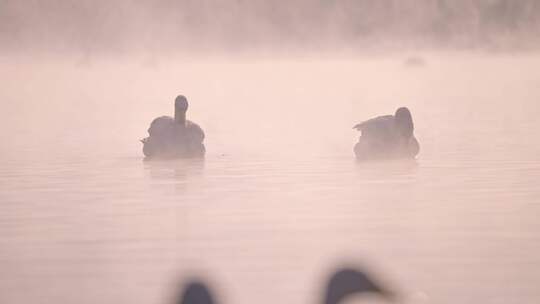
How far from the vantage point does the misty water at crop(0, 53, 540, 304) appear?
32.5 feet

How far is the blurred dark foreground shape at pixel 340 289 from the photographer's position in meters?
8.12

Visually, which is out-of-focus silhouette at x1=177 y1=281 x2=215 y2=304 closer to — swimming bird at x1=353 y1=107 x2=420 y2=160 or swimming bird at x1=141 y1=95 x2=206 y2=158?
swimming bird at x1=353 y1=107 x2=420 y2=160

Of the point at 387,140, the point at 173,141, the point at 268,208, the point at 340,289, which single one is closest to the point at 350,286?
the point at 340,289

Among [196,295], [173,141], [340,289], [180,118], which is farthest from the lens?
[180,118]

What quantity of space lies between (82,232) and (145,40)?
51430mm

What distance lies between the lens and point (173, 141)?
18.5 metres

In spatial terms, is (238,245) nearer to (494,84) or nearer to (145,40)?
(494,84)

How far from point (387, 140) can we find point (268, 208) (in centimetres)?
524

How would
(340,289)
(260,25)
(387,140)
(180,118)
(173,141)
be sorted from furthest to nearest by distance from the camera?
(260,25), (180,118), (173,141), (387,140), (340,289)

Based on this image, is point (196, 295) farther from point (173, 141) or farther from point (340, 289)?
point (173, 141)

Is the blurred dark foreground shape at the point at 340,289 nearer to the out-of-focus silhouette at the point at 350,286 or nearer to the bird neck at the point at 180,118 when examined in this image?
the out-of-focus silhouette at the point at 350,286

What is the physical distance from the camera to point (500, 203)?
13352 millimetres

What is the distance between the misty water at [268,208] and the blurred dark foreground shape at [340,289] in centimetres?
68

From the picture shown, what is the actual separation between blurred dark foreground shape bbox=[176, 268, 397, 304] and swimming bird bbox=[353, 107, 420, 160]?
30.4 feet
